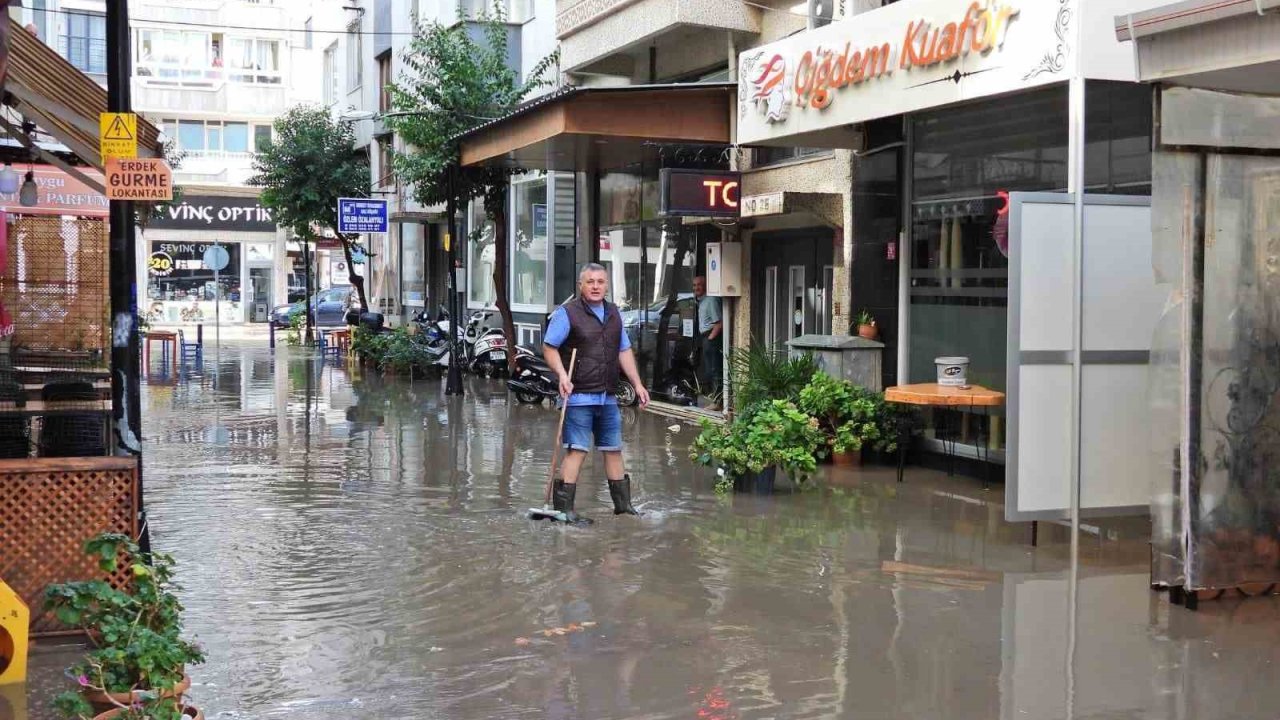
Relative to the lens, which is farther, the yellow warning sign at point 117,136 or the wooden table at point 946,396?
the wooden table at point 946,396

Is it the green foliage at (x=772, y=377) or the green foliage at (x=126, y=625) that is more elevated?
the green foliage at (x=772, y=377)

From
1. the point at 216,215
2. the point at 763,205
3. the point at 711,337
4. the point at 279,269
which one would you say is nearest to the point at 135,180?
the point at 763,205

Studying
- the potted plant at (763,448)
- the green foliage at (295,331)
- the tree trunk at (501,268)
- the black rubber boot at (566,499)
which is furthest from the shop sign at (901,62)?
the green foliage at (295,331)

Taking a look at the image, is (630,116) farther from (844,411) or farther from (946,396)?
(946,396)

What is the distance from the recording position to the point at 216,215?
5631 cm

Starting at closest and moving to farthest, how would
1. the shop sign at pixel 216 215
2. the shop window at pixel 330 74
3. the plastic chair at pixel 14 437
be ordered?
1. the plastic chair at pixel 14 437
2. the shop window at pixel 330 74
3. the shop sign at pixel 216 215

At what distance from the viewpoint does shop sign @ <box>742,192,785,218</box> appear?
14168 millimetres

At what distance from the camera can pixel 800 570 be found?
329 inches

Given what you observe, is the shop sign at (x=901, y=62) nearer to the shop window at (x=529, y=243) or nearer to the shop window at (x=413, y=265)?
the shop window at (x=529, y=243)

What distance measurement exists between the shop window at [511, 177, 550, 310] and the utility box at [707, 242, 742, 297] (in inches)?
332

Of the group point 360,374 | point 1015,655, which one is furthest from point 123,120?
point 360,374

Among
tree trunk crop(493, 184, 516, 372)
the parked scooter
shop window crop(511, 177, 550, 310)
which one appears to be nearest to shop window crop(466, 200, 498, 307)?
shop window crop(511, 177, 550, 310)

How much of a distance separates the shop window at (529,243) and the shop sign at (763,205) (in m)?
10.1

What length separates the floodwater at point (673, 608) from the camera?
19.3 ft
